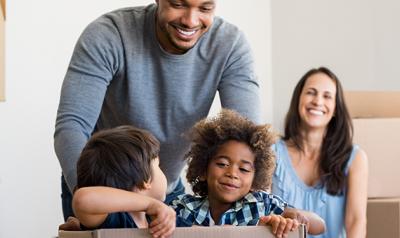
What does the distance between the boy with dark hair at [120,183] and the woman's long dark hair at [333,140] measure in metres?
1.32

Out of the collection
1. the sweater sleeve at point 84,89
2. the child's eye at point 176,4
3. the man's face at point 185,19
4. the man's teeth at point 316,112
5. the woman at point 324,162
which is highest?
the child's eye at point 176,4

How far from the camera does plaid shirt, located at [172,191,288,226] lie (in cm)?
167

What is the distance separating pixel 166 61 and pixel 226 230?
0.69 metres

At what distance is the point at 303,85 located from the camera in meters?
3.02

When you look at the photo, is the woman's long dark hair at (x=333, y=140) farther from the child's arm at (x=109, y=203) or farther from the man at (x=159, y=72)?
the child's arm at (x=109, y=203)

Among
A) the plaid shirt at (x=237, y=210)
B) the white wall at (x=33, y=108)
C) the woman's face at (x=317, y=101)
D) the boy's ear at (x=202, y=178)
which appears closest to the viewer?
the plaid shirt at (x=237, y=210)

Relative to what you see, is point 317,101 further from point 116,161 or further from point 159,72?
point 116,161

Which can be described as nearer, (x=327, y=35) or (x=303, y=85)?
(x=303, y=85)

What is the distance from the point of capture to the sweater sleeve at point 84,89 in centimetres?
171

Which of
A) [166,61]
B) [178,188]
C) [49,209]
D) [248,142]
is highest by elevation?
[166,61]

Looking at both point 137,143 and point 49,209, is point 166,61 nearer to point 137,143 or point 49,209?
point 137,143

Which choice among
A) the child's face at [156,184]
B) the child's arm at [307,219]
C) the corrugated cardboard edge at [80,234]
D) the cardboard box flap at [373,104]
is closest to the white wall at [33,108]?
the cardboard box flap at [373,104]

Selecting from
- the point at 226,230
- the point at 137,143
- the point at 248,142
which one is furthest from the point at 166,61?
the point at 226,230

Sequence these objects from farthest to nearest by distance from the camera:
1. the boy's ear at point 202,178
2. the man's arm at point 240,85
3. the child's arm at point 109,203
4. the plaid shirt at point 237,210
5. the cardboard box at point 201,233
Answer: the man's arm at point 240,85
the boy's ear at point 202,178
the plaid shirt at point 237,210
the child's arm at point 109,203
the cardboard box at point 201,233
